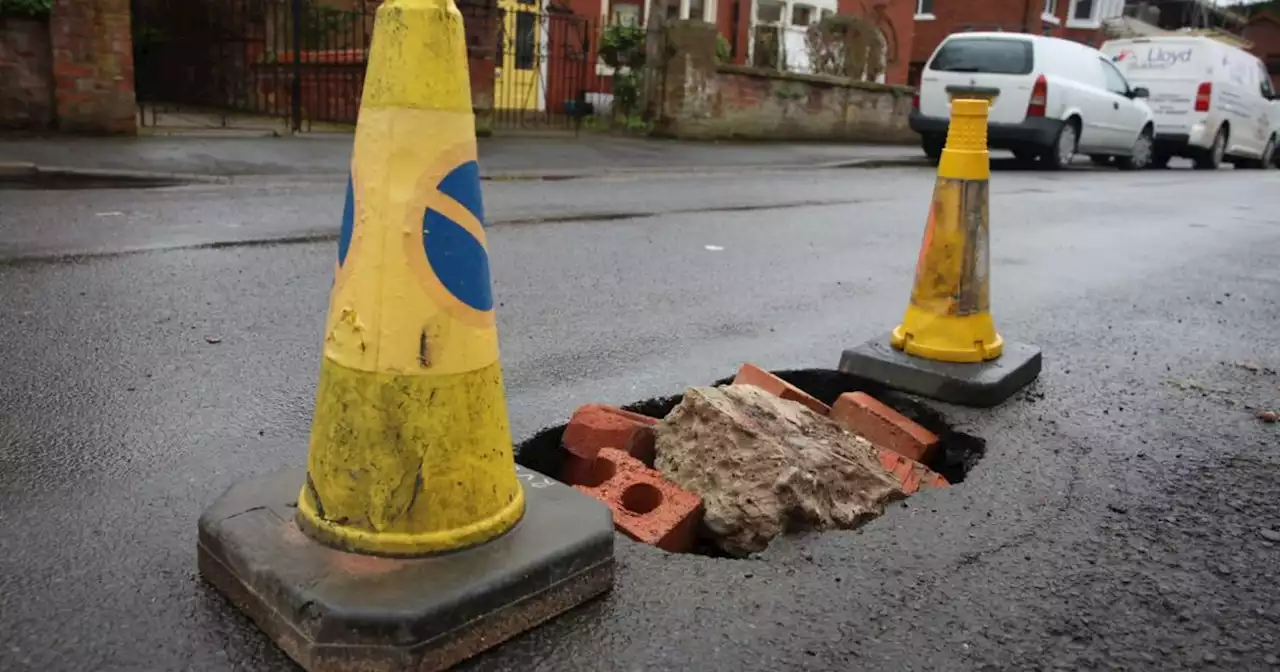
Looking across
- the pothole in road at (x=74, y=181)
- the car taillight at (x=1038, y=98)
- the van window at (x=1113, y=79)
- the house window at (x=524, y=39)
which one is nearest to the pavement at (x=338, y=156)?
the pothole in road at (x=74, y=181)

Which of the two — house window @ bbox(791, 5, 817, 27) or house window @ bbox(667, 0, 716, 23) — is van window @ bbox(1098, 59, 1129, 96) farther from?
house window @ bbox(791, 5, 817, 27)

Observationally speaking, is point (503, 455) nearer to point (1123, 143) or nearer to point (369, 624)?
point (369, 624)

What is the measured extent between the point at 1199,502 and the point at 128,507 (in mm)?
2721

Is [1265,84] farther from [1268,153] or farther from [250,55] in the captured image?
[250,55]

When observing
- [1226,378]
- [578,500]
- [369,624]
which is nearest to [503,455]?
[578,500]

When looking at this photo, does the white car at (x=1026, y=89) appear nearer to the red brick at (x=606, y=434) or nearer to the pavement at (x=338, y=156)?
the pavement at (x=338, y=156)

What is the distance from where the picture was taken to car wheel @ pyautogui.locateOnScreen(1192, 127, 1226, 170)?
19.9 meters

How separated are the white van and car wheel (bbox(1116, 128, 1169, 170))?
3.27ft

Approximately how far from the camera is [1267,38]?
60.4m

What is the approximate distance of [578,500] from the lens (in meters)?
2.22

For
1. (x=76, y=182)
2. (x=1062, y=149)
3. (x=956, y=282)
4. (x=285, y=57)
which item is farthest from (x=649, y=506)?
(x=1062, y=149)

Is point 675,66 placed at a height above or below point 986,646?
above

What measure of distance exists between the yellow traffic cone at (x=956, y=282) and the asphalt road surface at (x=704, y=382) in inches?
10.5

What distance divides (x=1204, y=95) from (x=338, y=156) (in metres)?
16.4
